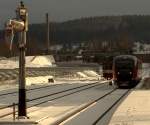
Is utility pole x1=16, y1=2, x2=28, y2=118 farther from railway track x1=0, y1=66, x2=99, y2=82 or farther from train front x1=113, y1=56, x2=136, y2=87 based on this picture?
railway track x1=0, y1=66, x2=99, y2=82

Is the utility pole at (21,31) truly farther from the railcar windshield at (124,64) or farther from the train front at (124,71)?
the railcar windshield at (124,64)

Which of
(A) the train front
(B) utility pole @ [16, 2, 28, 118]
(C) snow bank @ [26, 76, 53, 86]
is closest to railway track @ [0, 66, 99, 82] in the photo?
(C) snow bank @ [26, 76, 53, 86]

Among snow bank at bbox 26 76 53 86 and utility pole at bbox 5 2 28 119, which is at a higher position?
utility pole at bbox 5 2 28 119

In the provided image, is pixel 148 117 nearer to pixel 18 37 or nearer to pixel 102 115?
pixel 102 115

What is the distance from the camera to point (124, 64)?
5528 cm

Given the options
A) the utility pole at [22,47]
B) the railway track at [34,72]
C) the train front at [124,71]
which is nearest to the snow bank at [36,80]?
the railway track at [34,72]

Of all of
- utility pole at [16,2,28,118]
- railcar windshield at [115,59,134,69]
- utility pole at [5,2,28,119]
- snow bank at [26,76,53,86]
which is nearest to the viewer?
utility pole at [5,2,28,119]

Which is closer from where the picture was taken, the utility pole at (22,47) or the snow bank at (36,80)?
the utility pole at (22,47)

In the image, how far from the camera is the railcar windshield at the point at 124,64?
181ft

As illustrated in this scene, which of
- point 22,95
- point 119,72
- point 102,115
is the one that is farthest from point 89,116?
point 119,72

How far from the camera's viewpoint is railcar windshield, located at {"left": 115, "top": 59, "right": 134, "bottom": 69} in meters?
55.2

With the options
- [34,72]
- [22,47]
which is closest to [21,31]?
[22,47]

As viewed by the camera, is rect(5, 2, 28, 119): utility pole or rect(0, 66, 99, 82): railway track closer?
rect(5, 2, 28, 119): utility pole

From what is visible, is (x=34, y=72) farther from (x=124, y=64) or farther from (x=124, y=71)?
(x=124, y=71)
